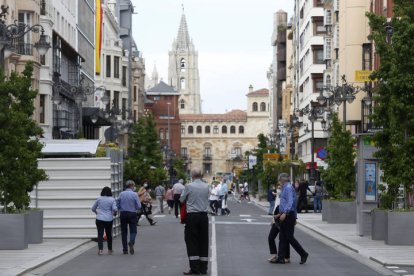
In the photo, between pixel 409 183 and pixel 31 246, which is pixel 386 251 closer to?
pixel 409 183

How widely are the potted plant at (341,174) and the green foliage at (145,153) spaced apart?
25.6 meters

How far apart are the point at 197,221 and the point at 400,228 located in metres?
8.92

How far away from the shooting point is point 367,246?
28.8m

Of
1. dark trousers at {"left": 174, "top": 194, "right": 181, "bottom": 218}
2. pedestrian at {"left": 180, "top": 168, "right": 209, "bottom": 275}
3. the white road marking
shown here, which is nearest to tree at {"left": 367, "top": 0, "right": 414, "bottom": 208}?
the white road marking

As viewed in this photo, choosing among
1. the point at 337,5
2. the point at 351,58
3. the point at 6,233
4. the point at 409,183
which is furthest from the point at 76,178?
the point at 337,5

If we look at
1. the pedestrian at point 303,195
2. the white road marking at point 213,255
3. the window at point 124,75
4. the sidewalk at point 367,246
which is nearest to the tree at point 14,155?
the white road marking at point 213,255

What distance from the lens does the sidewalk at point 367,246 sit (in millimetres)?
24000

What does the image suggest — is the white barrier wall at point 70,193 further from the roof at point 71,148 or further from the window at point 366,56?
the window at point 366,56

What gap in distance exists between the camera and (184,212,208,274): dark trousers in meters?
20.4

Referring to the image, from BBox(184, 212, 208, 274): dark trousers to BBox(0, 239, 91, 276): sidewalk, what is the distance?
290 cm

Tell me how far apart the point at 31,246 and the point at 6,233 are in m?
1.78

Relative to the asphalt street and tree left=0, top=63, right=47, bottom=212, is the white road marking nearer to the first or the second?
the asphalt street

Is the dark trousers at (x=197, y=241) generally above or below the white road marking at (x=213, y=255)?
above

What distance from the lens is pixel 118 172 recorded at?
3553 centimetres
